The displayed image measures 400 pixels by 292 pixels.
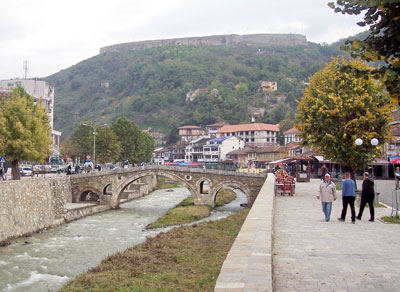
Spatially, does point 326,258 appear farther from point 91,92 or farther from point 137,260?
Result: point 91,92

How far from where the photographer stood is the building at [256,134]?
85.9 meters

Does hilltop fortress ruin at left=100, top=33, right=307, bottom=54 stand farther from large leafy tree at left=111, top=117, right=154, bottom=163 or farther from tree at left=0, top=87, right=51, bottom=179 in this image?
tree at left=0, top=87, right=51, bottom=179

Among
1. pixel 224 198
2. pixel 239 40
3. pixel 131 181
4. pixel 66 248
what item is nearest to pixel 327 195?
pixel 66 248

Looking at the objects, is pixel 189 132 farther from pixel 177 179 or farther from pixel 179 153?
pixel 177 179

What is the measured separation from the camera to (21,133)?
28.6 metres

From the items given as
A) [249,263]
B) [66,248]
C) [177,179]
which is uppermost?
[249,263]

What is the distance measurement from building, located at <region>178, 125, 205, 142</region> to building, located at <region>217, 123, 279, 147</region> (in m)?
12.1

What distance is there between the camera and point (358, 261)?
7.09 meters

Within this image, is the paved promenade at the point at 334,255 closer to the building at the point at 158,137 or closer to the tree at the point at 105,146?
the tree at the point at 105,146

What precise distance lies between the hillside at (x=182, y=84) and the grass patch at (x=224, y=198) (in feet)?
186

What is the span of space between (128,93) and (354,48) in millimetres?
143012

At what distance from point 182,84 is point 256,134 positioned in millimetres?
53096

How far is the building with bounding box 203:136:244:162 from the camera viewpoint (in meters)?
78.3

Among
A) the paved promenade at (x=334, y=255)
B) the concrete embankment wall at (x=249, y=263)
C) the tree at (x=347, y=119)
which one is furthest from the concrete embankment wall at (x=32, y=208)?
the concrete embankment wall at (x=249, y=263)
